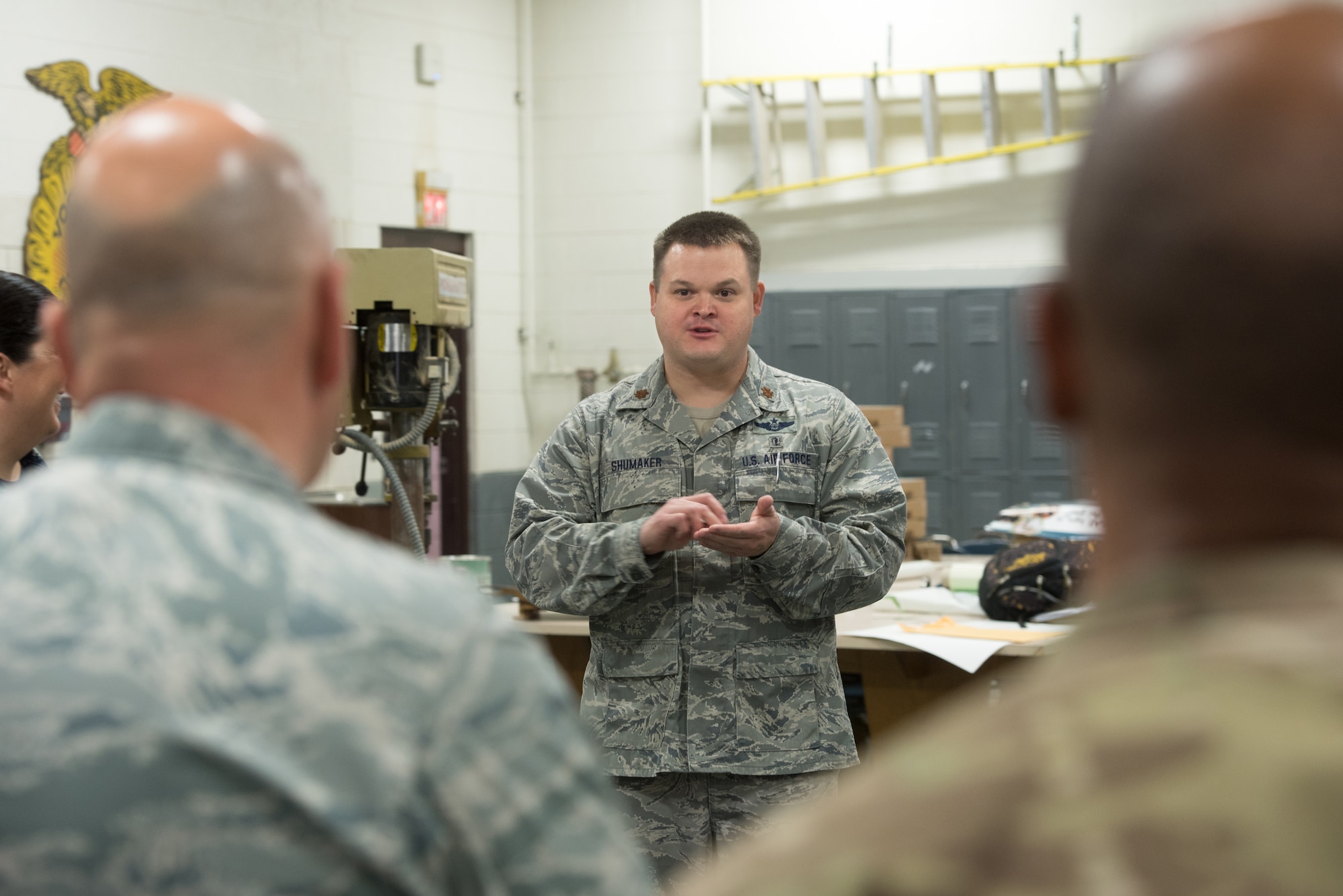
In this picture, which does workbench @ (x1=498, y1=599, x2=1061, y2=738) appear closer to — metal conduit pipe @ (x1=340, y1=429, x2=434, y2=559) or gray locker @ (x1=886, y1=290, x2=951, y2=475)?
metal conduit pipe @ (x1=340, y1=429, x2=434, y2=559)

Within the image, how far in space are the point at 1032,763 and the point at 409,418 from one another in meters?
2.32

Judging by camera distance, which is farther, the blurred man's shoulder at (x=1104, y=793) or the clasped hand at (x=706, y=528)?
the clasped hand at (x=706, y=528)

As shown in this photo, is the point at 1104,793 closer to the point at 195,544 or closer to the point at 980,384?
the point at 195,544

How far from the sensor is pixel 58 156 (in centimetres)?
464

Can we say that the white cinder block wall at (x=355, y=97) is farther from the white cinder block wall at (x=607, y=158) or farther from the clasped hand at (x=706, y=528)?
the clasped hand at (x=706, y=528)

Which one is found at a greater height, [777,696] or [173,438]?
[173,438]

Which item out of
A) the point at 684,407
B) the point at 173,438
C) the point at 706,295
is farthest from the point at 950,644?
the point at 173,438

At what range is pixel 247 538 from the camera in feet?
2.24

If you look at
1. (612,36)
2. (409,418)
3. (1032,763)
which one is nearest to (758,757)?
(409,418)

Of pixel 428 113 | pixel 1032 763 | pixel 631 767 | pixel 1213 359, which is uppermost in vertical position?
pixel 428 113

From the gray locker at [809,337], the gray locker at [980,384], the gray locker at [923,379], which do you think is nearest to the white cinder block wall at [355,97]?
the gray locker at [809,337]

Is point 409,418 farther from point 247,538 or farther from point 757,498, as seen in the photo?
point 247,538

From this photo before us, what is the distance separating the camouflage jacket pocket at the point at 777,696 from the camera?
2.03m

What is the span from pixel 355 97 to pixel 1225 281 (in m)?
6.01
